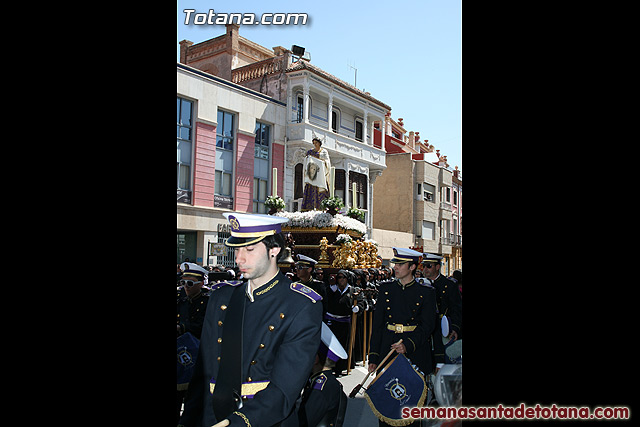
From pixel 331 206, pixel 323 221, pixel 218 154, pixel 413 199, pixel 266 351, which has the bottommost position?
pixel 266 351

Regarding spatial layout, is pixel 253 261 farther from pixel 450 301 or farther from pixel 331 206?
pixel 331 206

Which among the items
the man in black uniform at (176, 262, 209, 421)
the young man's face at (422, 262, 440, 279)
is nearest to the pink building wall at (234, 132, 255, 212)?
the young man's face at (422, 262, 440, 279)

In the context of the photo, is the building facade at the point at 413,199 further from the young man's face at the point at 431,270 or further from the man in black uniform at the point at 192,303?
the man in black uniform at the point at 192,303

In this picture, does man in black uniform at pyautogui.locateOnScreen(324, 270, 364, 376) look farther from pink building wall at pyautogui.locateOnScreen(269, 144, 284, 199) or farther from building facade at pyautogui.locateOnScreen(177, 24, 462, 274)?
pink building wall at pyautogui.locateOnScreen(269, 144, 284, 199)

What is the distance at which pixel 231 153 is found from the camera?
23.9m

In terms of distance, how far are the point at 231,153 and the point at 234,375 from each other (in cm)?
2152

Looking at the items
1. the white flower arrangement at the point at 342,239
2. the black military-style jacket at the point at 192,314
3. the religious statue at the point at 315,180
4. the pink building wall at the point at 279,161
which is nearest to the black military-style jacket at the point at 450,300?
the white flower arrangement at the point at 342,239

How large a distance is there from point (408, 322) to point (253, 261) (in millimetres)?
2906

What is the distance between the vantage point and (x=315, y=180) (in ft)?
45.6

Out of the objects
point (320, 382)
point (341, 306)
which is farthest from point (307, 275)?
point (320, 382)

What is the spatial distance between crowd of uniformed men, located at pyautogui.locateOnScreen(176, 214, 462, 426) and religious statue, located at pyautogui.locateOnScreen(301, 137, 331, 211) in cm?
276

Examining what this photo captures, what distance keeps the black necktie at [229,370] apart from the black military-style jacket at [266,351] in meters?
0.04
